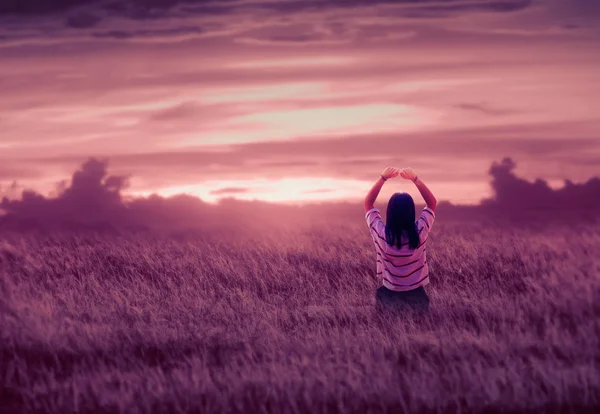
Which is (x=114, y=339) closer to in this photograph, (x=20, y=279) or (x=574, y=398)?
(x=20, y=279)

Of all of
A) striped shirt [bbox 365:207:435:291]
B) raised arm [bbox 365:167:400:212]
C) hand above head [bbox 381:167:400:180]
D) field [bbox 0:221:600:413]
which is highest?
hand above head [bbox 381:167:400:180]

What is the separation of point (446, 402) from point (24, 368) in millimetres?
4186

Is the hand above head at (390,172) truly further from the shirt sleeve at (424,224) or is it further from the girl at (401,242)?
the shirt sleeve at (424,224)

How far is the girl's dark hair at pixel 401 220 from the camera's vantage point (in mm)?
7766

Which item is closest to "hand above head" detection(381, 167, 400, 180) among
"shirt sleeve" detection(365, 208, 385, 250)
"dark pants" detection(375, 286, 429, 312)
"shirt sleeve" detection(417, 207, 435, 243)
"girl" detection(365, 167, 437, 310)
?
"girl" detection(365, 167, 437, 310)

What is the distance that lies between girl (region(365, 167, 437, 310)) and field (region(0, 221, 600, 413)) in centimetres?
26

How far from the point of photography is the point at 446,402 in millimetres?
6277

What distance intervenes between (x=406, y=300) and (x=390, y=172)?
1395mm

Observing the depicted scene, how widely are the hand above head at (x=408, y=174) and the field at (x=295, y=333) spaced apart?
1.49m

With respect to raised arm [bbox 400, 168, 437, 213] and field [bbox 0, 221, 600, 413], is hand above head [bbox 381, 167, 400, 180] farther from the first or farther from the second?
field [bbox 0, 221, 600, 413]

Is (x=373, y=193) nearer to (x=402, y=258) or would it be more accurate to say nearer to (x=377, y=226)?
(x=377, y=226)

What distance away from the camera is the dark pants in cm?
826

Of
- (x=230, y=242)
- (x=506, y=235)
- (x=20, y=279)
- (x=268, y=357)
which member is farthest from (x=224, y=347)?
(x=506, y=235)

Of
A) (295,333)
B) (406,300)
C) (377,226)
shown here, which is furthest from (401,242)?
(295,333)
